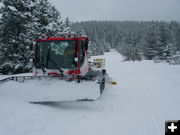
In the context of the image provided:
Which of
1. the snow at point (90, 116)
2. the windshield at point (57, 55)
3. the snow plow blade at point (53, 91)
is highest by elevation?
the windshield at point (57, 55)

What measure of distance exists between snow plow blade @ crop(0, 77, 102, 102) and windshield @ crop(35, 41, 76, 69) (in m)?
1.04

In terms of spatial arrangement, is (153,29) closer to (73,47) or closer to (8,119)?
(73,47)

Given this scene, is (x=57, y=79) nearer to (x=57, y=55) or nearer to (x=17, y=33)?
(x=57, y=55)

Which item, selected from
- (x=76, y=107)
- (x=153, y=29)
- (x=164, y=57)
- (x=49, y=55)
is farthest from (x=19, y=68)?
(x=153, y=29)

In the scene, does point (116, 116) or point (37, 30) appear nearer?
point (116, 116)

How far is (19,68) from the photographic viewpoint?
1298 centimetres

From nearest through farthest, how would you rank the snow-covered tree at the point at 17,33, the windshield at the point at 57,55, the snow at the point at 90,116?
1. the snow at the point at 90,116
2. the windshield at the point at 57,55
3. the snow-covered tree at the point at 17,33

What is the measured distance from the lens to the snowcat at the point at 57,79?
4797 millimetres

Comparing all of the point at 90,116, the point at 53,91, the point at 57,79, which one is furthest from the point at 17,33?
the point at 90,116

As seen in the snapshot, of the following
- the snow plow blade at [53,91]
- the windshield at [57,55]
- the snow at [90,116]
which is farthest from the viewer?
the windshield at [57,55]

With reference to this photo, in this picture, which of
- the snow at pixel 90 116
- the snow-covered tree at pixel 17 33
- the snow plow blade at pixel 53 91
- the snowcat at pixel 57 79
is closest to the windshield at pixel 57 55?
the snowcat at pixel 57 79

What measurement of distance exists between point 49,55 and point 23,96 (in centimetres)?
194

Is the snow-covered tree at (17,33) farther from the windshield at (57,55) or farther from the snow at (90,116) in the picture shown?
the snow at (90,116)

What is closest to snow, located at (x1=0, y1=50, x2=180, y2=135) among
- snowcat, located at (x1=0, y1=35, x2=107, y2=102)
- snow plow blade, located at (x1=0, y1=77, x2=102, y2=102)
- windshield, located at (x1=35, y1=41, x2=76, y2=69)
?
snow plow blade, located at (x1=0, y1=77, x2=102, y2=102)
